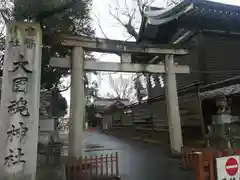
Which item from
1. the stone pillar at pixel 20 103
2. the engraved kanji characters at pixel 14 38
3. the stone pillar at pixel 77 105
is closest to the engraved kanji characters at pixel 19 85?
the stone pillar at pixel 20 103

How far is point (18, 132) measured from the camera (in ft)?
19.7

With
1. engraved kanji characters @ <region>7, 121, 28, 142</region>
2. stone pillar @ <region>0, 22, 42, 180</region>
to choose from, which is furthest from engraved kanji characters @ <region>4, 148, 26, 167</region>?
engraved kanji characters @ <region>7, 121, 28, 142</region>

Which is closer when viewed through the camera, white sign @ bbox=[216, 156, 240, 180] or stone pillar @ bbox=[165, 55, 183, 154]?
white sign @ bbox=[216, 156, 240, 180]

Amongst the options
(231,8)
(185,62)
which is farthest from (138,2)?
(231,8)

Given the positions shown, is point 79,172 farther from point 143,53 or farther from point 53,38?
point 143,53

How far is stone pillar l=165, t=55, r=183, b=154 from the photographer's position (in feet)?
35.3

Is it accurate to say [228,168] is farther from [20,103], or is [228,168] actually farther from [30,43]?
[30,43]

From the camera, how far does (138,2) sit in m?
24.2

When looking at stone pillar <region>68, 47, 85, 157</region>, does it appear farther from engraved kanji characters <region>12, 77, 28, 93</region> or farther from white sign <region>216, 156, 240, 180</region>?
white sign <region>216, 156, 240, 180</region>

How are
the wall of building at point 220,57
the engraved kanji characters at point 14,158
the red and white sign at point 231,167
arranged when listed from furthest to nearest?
the wall of building at point 220,57, the engraved kanji characters at point 14,158, the red and white sign at point 231,167

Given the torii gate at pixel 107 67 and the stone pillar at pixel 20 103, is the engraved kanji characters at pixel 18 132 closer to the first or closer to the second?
the stone pillar at pixel 20 103

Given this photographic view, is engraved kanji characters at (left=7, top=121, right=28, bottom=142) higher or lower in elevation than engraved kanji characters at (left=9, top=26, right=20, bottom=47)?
lower

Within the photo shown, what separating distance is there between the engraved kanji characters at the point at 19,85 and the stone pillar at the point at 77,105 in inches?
128

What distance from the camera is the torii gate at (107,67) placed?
9289 mm
